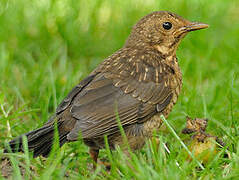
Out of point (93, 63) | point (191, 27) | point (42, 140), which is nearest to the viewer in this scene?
point (42, 140)

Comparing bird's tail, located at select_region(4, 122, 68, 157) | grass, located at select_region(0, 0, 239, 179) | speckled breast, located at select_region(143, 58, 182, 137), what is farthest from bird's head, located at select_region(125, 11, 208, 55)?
bird's tail, located at select_region(4, 122, 68, 157)

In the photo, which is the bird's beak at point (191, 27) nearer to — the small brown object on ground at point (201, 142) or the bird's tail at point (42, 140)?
the small brown object on ground at point (201, 142)

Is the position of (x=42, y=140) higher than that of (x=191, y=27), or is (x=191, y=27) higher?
(x=191, y=27)

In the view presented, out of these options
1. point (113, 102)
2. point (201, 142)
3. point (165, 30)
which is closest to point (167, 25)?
point (165, 30)

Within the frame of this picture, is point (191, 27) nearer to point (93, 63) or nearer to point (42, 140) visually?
point (42, 140)

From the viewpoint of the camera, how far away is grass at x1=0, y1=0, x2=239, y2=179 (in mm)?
4820

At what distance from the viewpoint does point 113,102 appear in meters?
4.63

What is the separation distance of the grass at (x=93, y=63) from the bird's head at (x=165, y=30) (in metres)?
0.61

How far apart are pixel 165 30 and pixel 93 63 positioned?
6.81ft

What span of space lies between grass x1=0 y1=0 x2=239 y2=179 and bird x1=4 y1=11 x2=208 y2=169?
0.20 metres

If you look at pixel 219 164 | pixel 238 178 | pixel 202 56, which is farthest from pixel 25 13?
pixel 238 178

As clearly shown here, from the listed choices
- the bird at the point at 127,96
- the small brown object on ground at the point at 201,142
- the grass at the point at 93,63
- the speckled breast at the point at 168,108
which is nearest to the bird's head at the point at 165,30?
the bird at the point at 127,96

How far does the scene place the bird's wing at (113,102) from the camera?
4473 millimetres

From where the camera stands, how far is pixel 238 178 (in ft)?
12.7
